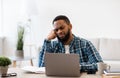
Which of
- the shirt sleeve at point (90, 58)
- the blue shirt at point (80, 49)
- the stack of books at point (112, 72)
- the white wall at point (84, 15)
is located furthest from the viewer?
the white wall at point (84, 15)

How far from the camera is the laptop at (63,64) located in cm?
184

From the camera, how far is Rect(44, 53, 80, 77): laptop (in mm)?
1841

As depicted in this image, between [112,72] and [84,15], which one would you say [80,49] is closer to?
[112,72]

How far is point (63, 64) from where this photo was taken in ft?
6.07

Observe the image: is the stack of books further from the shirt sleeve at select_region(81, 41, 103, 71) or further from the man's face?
the man's face

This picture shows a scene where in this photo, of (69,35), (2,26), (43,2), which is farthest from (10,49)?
(69,35)

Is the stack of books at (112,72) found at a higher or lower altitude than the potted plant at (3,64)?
lower

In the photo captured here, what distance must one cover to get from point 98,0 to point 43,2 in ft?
3.47

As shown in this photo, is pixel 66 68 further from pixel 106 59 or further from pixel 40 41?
pixel 40 41

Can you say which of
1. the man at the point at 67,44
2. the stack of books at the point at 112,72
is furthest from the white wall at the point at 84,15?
the stack of books at the point at 112,72

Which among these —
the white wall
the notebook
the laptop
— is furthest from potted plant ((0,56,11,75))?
the white wall

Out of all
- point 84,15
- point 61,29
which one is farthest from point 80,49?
point 84,15

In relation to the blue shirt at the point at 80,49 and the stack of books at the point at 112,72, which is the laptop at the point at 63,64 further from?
the blue shirt at the point at 80,49

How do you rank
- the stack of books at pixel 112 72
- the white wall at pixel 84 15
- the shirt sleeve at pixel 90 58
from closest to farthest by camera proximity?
the stack of books at pixel 112 72 < the shirt sleeve at pixel 90 58 < the white wall at pixel 84 15
